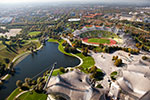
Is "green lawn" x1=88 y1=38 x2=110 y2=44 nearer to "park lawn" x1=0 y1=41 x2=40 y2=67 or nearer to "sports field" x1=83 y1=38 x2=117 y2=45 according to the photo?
"sports field" x1=83 y1=38 x2=117 y2=45

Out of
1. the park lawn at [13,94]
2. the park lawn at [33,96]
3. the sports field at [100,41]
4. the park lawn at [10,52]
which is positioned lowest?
the park lawn at [13,94]

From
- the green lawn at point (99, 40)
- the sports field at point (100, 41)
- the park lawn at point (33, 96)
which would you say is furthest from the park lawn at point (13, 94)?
the green lawn at point (99, 40)

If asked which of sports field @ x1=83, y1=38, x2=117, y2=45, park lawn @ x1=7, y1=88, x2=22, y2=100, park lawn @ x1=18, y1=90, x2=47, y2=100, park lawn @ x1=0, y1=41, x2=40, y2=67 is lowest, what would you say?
park lawn @ x1=7, y1=88, x2=22, y2=100

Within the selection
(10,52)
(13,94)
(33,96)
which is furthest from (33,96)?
(10,52)

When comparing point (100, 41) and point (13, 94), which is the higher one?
point (100, 41)

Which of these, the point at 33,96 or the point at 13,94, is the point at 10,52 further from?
the point at 33,96

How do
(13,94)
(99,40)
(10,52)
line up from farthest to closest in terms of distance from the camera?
(99,40) < (10,52) < (13,94)

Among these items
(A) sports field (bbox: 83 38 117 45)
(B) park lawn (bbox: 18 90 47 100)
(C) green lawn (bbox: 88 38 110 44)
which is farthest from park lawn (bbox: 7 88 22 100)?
(C) green lawn (bbox: 88 38 110 44)

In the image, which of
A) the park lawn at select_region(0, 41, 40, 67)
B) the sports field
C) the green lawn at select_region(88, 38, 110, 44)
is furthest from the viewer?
the green lawn at select_region(88, 38, 110, 44)

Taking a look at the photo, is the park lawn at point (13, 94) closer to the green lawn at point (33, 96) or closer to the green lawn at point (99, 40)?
the green lawn at point (33, 96)

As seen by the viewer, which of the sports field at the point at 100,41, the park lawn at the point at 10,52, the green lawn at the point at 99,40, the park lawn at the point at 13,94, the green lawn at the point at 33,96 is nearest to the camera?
the green lawn at the point at 33,96

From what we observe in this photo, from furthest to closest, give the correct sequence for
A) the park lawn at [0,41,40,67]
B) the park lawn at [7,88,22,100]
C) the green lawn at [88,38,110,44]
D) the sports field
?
the green lawn at [88,38,110,44], the sports field, the park lawn at [0,41,40,67], the park lawn at [7,88,22,100]

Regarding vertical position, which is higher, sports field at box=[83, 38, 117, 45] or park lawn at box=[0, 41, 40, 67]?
sports field at box=[83, 38, 117, 45]
